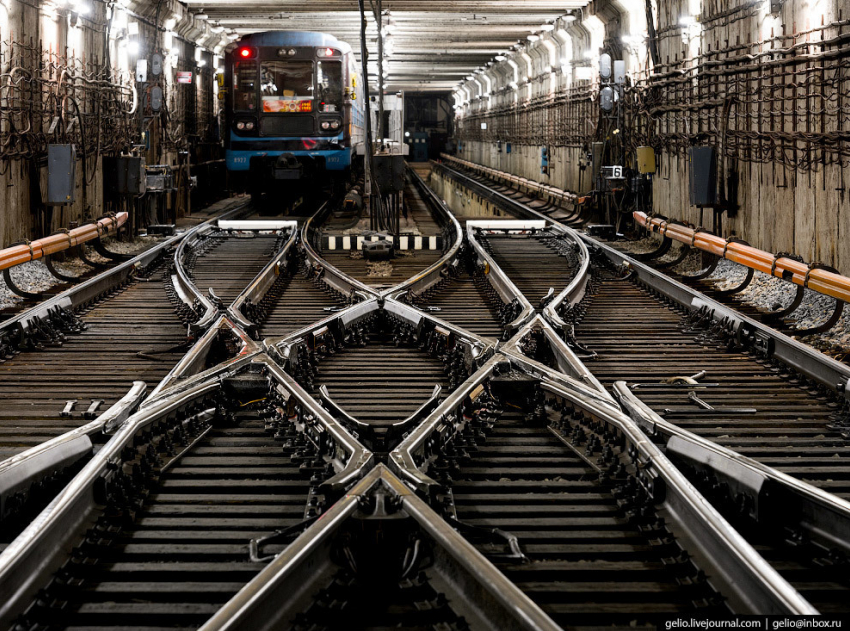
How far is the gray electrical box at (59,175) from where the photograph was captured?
1224cm

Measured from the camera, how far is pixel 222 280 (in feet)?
33.6

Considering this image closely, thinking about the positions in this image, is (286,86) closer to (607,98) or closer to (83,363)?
(607,98)

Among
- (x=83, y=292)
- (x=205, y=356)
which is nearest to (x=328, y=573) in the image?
(x=205, y=356)

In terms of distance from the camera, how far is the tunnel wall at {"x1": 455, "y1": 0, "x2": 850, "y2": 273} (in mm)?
9047

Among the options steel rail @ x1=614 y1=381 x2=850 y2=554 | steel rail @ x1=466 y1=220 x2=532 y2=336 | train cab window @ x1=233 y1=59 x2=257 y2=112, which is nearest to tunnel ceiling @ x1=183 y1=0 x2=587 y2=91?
train cab window @ x1=233 y1=59 x2=257 y2=112

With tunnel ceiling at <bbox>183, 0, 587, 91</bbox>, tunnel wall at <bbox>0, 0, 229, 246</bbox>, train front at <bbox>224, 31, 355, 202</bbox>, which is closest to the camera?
tunnel wall at <bbox>0, 0, 229, 246</bbox>

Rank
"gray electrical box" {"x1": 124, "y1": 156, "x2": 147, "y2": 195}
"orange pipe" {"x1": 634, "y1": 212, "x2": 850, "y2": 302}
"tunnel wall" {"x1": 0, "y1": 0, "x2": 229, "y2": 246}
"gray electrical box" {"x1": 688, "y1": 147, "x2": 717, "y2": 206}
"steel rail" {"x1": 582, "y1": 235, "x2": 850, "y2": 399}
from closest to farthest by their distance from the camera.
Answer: "steel rail" {"x1": 582, "y1": 235, "x2": 850, "y2": 399}, "orange pipe" {"x1": 634, "y1": 212, "x2": 850, "y2": 302}, "tunnel wall" {"x1": 0, "y1": 0, "x2": 229, "y2": 246}, "gray electrical box" {"x1": 688, "y1": 147, "x2": 717, "y2": 206}, "gray electrical box" {"x1": 124, "y1": 156, "x2": 147, "y2": 195}

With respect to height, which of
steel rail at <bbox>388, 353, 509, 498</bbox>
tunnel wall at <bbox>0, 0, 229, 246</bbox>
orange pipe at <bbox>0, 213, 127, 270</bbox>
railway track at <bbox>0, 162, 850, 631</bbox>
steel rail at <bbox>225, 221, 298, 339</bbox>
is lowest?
railway track at <bbox>0, 162, 850, 631</bbox>

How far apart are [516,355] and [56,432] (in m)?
2.73

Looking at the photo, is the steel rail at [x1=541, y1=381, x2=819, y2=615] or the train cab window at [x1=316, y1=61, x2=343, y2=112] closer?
the steel rail at [x1=541, y1=381, x2=819, y2=615]

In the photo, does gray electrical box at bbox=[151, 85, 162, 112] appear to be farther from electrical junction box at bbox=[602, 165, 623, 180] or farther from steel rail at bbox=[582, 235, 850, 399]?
steel rail at bbox=[582, 235, 850, 399]

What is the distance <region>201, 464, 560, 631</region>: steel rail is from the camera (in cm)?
263

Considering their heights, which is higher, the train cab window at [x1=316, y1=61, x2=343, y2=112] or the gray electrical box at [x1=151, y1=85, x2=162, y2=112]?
the train cab window at [x1=316, y1=61, x2=343, y2=112]

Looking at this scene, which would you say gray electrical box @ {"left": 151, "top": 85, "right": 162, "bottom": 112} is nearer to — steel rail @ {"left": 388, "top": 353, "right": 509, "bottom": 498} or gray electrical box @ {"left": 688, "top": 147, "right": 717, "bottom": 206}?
gray electrical box @ {"left": 688, "top": 147, "right": 717, "bottom": 206}
